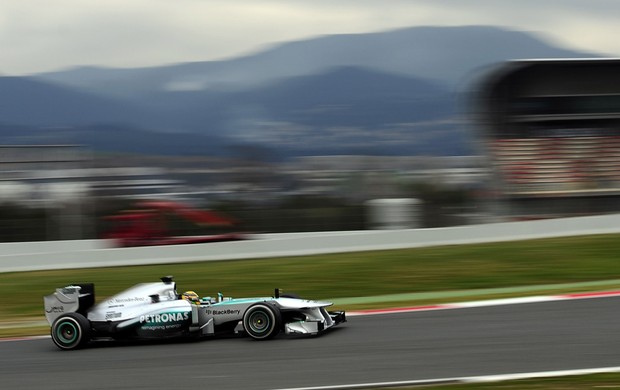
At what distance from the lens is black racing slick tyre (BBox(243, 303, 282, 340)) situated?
7957 millimetres

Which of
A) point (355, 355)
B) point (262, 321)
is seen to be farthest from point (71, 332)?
point (355, 355)

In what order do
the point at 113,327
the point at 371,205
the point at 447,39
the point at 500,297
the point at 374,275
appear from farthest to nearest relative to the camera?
the point at 447,39
the point at 371,205
the point at 374,275
the point at 500,297
the point at 113,327

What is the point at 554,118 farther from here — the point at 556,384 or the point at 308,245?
the point at 556,384

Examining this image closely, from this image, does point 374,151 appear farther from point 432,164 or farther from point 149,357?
point 149,357

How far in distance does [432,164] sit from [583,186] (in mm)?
4111

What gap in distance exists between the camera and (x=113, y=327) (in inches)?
332

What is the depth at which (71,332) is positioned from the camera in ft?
27.9

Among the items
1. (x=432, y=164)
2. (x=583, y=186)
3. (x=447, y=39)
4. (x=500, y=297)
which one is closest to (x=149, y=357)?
(x=500, y=297)

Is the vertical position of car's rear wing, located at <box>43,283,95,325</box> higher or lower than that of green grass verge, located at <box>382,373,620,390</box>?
higher

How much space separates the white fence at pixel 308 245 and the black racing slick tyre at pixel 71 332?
8.59 meters

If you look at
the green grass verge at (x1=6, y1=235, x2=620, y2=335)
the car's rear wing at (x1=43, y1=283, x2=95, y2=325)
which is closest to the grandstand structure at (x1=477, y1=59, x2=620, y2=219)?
the green grass verge at (x1=6, y1=235, x2=620, y2=335)

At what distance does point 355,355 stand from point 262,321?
127cm

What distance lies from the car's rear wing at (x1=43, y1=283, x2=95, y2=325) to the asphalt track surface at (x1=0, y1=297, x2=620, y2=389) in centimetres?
37

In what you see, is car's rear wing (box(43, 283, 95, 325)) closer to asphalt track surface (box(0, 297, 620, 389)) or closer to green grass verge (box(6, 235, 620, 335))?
asphalt track surface (box(0, 297, 620, 389))
